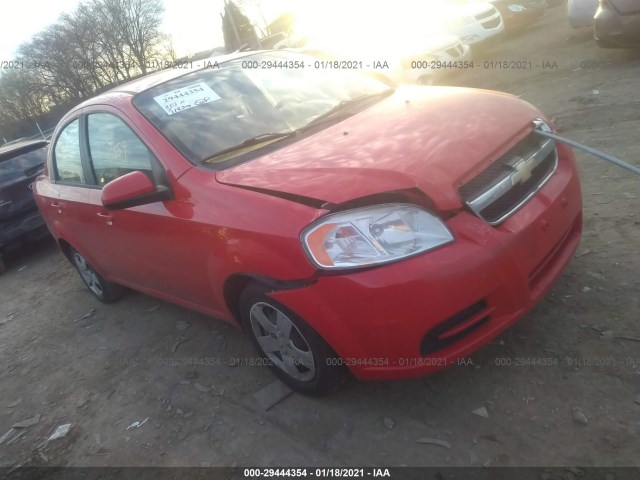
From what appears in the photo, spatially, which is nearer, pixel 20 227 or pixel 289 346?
pixel 289 346

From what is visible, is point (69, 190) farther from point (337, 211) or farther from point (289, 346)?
point (337, 211)

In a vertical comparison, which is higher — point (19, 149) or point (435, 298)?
point (19, 149)

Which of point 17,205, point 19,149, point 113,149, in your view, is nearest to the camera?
point 113,149

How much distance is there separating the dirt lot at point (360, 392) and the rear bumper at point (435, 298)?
1.15 feet

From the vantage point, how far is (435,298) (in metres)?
2.05

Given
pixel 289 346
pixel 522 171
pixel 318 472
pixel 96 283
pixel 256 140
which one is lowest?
pixel 318 472

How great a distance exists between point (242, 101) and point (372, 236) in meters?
1.50

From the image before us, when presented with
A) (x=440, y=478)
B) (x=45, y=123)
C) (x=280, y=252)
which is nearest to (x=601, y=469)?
(x=440, y=478)

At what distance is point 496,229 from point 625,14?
5.92 meters

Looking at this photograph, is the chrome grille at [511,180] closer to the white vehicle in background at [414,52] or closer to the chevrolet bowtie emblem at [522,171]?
the chevrolet bowtie emblem at [522,171]

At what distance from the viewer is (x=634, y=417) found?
2.09m

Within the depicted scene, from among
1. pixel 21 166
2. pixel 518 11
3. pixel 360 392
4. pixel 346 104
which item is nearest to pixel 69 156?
pixel 346 104

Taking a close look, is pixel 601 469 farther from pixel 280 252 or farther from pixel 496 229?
pixel 280 252

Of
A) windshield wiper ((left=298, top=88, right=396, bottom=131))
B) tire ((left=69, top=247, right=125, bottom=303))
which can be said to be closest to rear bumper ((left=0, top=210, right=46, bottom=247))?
tire ((left=69, top=247, right=125, bottom=303))
